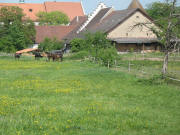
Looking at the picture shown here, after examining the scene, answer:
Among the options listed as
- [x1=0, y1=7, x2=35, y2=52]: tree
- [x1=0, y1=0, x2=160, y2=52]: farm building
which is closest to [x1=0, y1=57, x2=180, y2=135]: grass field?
[x1=0, y1=0, x2=160, y2=52]: farm building

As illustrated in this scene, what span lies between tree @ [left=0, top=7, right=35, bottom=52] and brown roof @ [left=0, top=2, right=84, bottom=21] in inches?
1699

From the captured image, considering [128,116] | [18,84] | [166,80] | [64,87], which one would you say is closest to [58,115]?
[128,116]

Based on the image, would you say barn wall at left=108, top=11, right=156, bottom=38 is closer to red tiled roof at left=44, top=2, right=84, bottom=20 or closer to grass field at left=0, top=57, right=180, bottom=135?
grass field at left=0, top=57, right=180, bottom=135

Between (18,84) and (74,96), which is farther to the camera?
(18,84)

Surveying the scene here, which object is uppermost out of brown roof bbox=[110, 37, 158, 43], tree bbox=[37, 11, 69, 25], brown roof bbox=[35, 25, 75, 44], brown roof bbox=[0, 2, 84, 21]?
brown roof bbox=[0, 2, 84, 21]

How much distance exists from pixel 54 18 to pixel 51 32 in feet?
69.0

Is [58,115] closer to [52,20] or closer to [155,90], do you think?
[155,90]

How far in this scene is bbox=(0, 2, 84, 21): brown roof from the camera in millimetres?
114750

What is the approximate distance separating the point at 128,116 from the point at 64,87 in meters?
8.42

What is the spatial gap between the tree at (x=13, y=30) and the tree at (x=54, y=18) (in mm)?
31435

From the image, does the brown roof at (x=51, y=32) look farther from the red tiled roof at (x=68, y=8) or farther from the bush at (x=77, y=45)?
the red tiled roof at (x=68, y=8)

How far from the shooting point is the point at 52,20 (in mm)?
103062

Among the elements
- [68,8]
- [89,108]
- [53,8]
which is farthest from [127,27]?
[68,8]

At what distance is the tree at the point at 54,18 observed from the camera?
103206 millimetres
